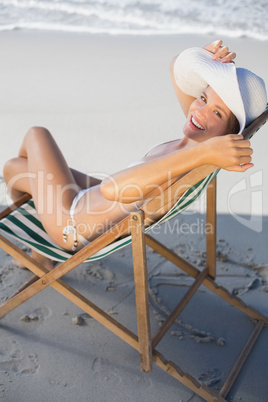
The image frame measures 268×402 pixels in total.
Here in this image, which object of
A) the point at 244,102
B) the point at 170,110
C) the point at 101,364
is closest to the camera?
the point at 244,102

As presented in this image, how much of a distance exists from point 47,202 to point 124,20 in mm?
6637

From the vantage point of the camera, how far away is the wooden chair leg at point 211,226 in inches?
108

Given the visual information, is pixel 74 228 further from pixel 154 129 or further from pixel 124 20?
pixel 124 20

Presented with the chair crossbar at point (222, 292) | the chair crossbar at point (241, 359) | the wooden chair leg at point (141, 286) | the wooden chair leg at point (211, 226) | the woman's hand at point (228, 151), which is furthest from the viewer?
the chair crossbar at point (222, 292)

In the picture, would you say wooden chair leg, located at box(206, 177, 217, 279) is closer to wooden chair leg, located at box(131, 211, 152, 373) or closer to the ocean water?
wooden chair leg, located at box(131, 211, 152, 373)

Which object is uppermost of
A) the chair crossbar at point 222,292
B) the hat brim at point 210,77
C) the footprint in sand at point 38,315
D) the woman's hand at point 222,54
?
the woman's hand at point 222,54

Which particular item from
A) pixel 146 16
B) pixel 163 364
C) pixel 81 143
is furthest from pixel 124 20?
pixel 163 364

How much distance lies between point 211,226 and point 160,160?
77 centimetres

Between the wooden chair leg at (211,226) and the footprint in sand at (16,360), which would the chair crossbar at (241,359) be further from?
the footprint in sand at (16,360)

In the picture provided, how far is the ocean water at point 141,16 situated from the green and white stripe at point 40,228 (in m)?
5.55

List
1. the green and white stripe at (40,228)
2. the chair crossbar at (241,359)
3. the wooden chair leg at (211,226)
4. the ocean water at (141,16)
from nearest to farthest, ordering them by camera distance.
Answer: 1. the green and white stripe at (40,228)
2. the chair crossbar at (241,359)
3. the wooden chair leg at (211,226)
4. the ocean water at (141,16)

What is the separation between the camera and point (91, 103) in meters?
5.42

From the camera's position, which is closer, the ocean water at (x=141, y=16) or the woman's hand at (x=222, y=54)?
the woman's hand at (x=222, y=54)

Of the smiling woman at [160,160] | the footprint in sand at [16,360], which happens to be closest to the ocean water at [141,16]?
the smiling woman at [160,160]
